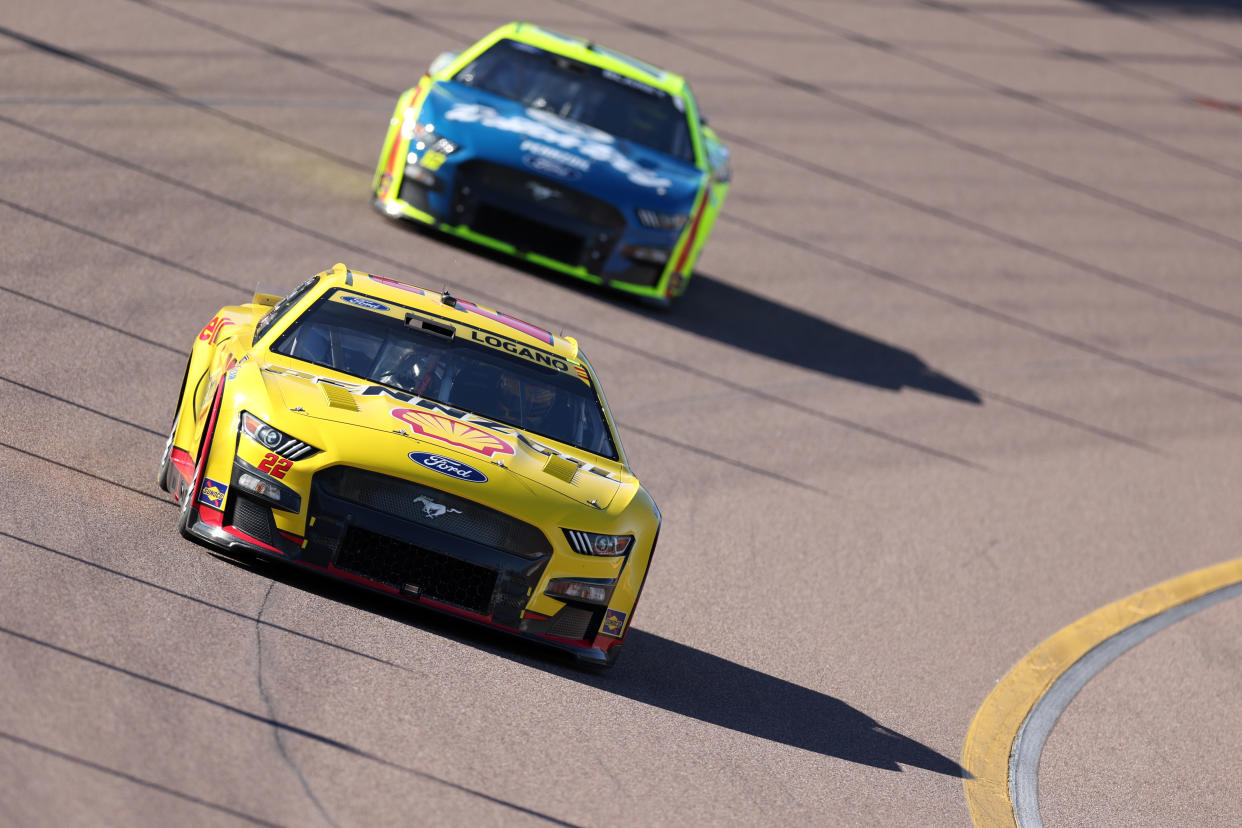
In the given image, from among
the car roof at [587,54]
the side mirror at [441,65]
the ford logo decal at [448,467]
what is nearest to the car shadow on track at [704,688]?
the ford logo decal at [448,467]

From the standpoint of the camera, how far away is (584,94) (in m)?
14.0

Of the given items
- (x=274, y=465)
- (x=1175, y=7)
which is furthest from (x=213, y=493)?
(x=1175, y=7)

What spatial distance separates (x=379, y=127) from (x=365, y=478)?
9.73 m

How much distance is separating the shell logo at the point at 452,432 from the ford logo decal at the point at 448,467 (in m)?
0.15

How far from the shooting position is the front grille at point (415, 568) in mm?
6742

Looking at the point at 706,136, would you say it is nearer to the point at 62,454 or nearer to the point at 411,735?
the point at 62,454

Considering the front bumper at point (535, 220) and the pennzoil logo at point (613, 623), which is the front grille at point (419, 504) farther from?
the front bumper at point (535, 220)

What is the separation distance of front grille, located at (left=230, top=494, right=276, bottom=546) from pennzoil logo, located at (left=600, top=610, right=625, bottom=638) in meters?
1.42

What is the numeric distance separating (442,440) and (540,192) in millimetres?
6313

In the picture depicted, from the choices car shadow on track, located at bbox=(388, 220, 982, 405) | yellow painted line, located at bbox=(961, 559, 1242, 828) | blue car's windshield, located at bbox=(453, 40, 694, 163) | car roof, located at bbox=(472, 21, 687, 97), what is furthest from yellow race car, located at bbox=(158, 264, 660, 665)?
car roof, located at bbox=(472, 21, 687, 97)

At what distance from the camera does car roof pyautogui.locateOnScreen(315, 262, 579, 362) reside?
8297 millimetres

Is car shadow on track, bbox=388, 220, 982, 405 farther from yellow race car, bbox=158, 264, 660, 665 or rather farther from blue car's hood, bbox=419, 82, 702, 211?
yellow race car, bbox=158, 264, 660, 665

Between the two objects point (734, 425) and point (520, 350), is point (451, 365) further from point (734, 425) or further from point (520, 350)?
point (734, 425)

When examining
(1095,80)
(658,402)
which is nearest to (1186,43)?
(1095,80)
